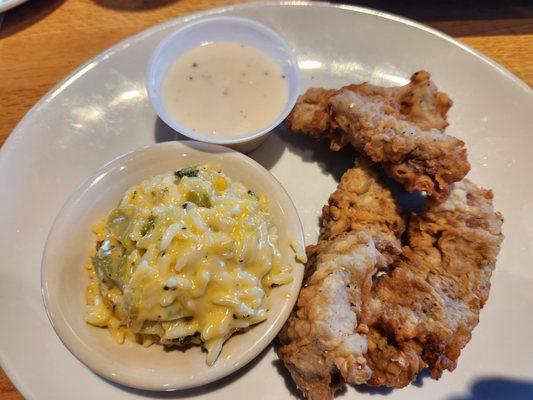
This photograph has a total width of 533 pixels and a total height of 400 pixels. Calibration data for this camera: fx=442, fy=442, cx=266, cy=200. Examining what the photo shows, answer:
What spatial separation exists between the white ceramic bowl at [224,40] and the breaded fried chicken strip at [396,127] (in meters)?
0.20

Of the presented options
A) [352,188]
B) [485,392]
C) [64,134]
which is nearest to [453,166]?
[352,188]

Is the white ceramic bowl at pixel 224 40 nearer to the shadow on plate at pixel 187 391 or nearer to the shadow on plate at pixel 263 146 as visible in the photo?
the shadow on plate at pixel 263 146

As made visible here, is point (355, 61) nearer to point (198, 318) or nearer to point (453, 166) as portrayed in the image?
point (453, 166)

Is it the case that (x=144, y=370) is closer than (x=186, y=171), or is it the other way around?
(x=144, y=370)

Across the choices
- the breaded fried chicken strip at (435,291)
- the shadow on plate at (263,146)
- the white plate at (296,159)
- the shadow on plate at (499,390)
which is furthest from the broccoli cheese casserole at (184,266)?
the shadow on plate at (499,390)

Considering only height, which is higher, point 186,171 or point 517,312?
point 186,171

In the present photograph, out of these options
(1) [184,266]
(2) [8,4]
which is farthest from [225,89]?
(2) [8,4]

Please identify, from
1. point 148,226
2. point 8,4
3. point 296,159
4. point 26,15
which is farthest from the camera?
A: point 26,15

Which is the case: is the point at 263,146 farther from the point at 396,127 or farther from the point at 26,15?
the point at 26,15

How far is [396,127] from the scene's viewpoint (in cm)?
252

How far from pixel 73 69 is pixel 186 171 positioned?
1.68 metres

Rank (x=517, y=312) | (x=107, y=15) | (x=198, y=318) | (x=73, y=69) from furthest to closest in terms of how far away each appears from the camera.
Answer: (x=107, y=15), (x=73, y=69), (x=517, y=312), (x=198, y=318)

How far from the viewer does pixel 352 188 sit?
8.66 ft

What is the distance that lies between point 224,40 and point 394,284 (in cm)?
201
